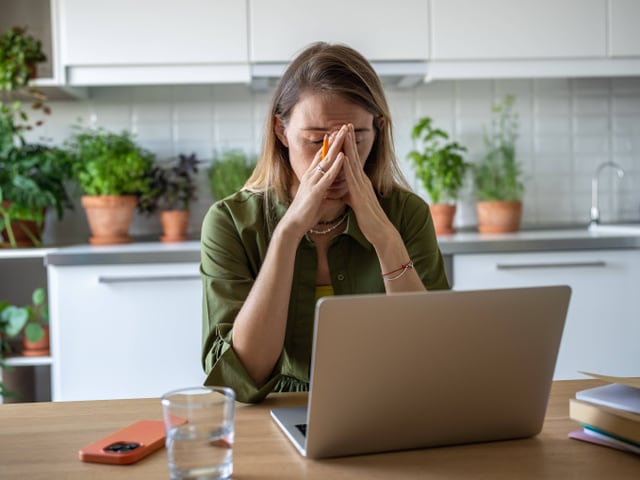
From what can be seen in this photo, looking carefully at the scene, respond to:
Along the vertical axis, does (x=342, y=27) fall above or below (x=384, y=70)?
above

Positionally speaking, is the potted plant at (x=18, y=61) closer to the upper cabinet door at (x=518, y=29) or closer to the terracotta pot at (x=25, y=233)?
the terracotta pot at (x=25, y=233)

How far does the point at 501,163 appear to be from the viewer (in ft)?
10.6

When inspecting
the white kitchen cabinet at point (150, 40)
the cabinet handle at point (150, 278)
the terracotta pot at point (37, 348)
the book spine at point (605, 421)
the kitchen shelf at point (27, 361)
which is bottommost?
the kitchen shelf at point (27, 361)

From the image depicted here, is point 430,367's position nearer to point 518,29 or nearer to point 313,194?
point 313,194

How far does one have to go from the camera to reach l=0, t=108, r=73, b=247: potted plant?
280 cm

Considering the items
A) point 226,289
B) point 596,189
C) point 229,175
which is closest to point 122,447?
point 226,289

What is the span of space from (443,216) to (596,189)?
74 centimetres

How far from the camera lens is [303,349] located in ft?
5.32

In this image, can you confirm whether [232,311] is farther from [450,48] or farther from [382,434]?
[450,48]

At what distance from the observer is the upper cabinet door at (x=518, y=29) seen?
2.90m

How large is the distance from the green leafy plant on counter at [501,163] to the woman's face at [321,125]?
1.64 meters

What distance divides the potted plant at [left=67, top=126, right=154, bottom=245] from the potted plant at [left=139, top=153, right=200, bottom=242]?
6 cm

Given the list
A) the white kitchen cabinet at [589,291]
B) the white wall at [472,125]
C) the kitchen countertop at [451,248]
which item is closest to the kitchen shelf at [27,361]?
the kitchen countertop at [451,248]

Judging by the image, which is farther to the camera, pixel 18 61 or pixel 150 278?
pixel 18 61
